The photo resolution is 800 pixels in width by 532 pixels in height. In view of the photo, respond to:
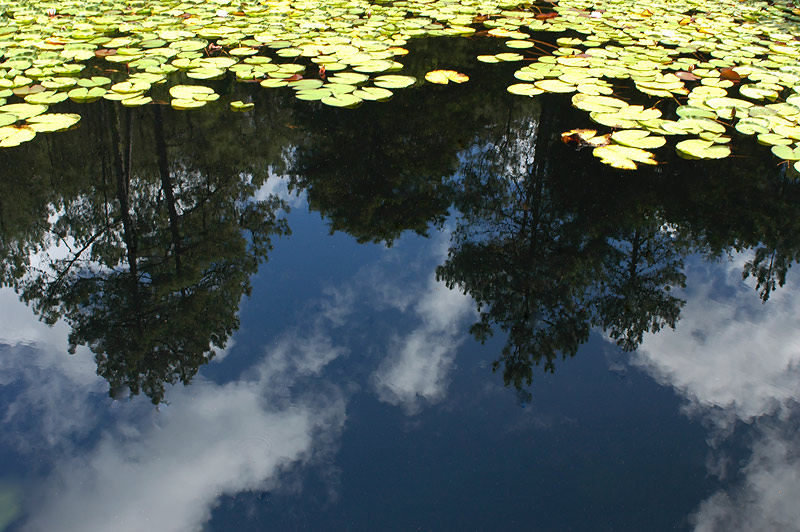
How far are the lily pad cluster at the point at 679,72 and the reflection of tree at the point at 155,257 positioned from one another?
209 cm

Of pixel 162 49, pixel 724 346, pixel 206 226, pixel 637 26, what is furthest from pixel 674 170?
pixel 162 49

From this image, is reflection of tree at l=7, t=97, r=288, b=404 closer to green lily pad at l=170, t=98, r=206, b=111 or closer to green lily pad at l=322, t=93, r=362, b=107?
green lily pad at l=170, t=98, r=206, b=111

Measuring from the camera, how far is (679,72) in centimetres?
420

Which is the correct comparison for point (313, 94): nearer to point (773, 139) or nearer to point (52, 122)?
point (52, 122)

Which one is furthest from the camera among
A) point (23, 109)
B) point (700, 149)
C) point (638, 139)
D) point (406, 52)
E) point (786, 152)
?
point (406, 52)

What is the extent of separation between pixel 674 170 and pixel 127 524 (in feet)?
10.1

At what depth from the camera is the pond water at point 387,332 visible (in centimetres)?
149

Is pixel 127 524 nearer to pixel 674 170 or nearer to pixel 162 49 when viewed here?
pixel 674 170

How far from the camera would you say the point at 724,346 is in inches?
79.7

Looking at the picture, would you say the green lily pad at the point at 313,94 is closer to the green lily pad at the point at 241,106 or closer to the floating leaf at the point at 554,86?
the green lily pad at the point at 241,106

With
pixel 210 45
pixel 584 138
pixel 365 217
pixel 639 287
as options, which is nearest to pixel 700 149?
pixel 584 138

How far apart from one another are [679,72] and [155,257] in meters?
4.08

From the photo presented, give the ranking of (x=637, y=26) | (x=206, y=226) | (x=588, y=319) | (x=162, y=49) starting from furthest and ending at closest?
(x=637, y=26)
(x=162, y=49)
(x=206, y=226)
(x=588, y=319)

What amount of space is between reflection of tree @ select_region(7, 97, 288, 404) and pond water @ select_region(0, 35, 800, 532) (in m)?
0.01
